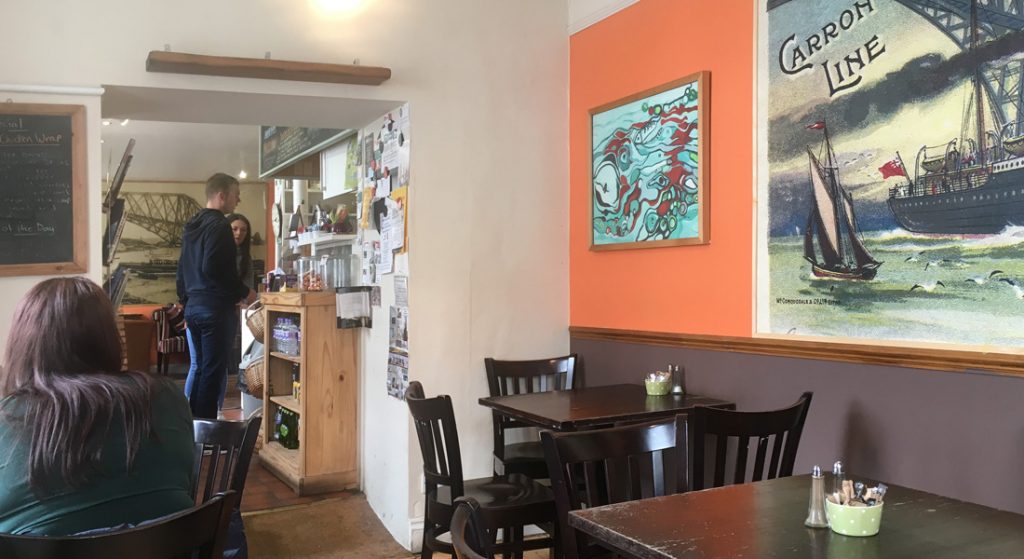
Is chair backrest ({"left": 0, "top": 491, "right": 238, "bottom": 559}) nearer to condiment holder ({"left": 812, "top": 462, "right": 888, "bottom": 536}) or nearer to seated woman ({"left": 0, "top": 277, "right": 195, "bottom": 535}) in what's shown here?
seated woman ({"left": 0, "top": 277, "right": 195, "bottom": 535})

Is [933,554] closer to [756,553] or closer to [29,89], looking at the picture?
[756,553]

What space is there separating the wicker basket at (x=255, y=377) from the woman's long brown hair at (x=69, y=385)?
3.77m

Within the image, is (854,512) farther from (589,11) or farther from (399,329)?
(589,11)

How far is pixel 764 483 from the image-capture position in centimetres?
205

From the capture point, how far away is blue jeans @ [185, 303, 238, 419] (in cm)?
434

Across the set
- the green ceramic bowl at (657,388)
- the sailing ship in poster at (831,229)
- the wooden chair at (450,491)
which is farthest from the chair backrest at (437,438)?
the sailing ship in poster at (831,229)

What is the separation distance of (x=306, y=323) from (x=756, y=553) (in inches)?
136

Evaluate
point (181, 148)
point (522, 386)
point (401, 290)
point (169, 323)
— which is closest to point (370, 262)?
point (401, 290)

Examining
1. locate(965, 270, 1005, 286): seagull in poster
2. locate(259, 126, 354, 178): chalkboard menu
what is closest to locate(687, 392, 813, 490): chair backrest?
locate(965, 270, 1005, 286): seagull in poster

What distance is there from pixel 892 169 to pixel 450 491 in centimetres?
175

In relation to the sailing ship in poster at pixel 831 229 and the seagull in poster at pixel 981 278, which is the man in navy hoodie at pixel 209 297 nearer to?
the sailing ship in poster at pixel 831 229

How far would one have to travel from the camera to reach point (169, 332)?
10086 millimetres

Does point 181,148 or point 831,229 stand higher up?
point 181,148

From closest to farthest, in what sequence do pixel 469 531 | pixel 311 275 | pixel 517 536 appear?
pixel 469 531 → pixel 517 536 → pixel 311 275
